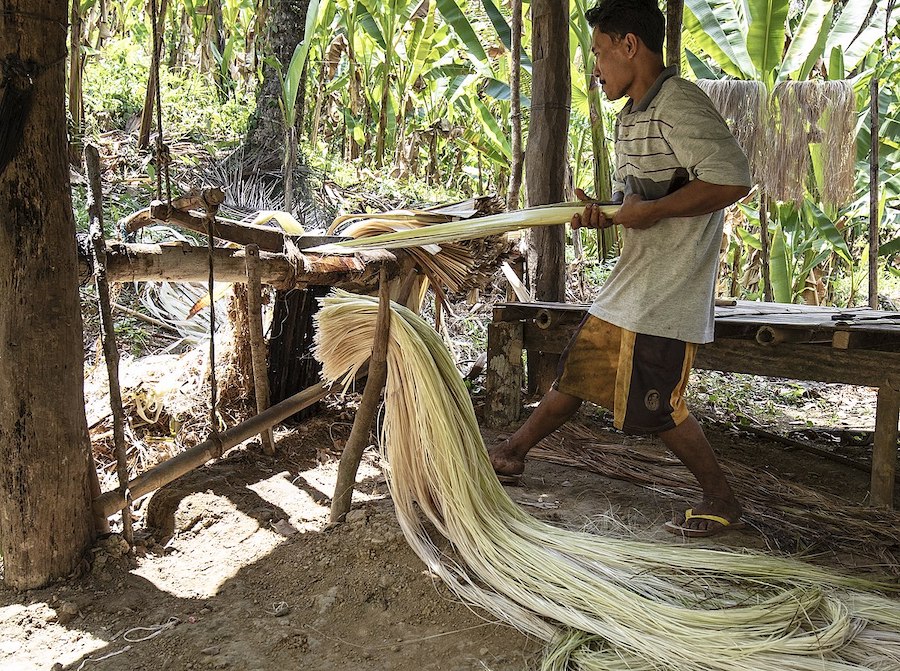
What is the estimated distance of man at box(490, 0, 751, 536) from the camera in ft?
7.34

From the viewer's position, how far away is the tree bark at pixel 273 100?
22.4 ft

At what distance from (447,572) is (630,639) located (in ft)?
1.95

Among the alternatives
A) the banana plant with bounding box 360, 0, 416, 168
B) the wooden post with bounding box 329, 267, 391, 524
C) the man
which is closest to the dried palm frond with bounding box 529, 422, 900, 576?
the man

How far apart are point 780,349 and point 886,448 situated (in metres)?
0.59

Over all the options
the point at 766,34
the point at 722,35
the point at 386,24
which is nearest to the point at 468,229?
the point at 766,34

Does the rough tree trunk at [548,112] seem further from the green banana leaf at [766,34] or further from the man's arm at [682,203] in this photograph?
the green banana leaf at [766,34]

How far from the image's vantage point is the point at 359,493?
2945 millimetres

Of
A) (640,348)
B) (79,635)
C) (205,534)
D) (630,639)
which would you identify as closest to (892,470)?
(640,348)

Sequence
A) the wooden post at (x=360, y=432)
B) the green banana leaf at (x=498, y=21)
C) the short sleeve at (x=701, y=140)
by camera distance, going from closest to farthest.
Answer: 1. the short sleeve at (x=701, y=140)
2. the wooden post at (x=360, y=432)
3. the green banana leaf at (x=498, y=21)

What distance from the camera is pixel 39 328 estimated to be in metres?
2.10

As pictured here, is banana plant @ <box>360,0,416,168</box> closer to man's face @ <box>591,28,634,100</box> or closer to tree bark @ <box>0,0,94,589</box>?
man's face @ <box>591,28,634,100</box>

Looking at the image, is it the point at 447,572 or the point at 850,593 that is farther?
the point at 447,572

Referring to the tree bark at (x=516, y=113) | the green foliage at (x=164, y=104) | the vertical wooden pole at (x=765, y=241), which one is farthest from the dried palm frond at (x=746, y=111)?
the green foliage at (x=164, y=104)

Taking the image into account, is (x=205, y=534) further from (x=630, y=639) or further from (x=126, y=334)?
(x=126, y=334)
